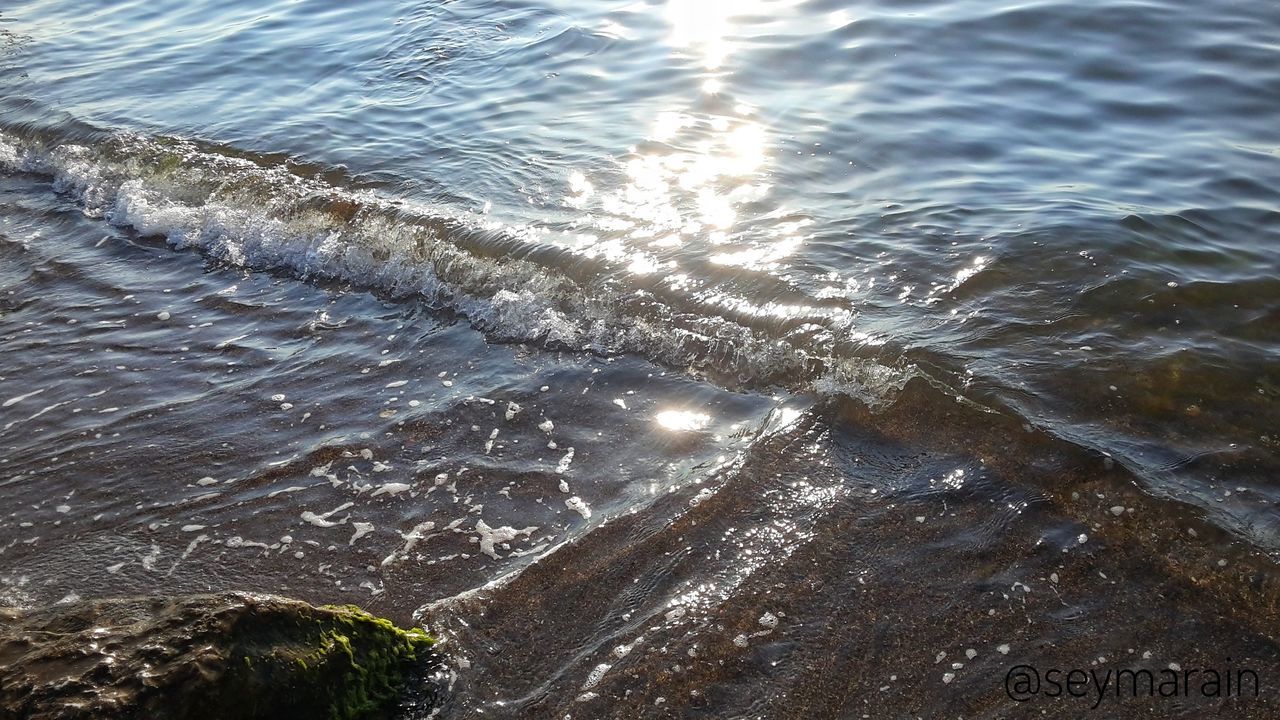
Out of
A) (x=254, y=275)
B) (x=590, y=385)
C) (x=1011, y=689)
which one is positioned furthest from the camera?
(x=254, y=275)

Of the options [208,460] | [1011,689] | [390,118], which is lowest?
[1011,689]

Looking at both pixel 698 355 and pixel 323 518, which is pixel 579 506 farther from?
pixel 698 355

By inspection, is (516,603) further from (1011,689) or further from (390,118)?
(390,118)

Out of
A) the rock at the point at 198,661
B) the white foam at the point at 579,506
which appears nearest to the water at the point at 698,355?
the white foam at the point at 579,506

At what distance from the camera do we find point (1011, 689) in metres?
3.36

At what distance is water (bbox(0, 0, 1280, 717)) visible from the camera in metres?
3.80

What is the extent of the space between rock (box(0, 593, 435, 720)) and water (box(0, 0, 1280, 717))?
0.40 m

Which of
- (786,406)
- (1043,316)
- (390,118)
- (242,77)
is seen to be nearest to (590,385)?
(786,406)

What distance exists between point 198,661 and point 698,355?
3454 mm

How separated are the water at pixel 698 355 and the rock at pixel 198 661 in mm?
396

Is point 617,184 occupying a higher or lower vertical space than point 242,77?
lower

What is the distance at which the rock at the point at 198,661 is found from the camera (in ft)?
8.96

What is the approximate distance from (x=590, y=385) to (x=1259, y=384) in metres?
3.46

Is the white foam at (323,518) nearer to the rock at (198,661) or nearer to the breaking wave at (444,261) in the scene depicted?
the rock at (198,661)
